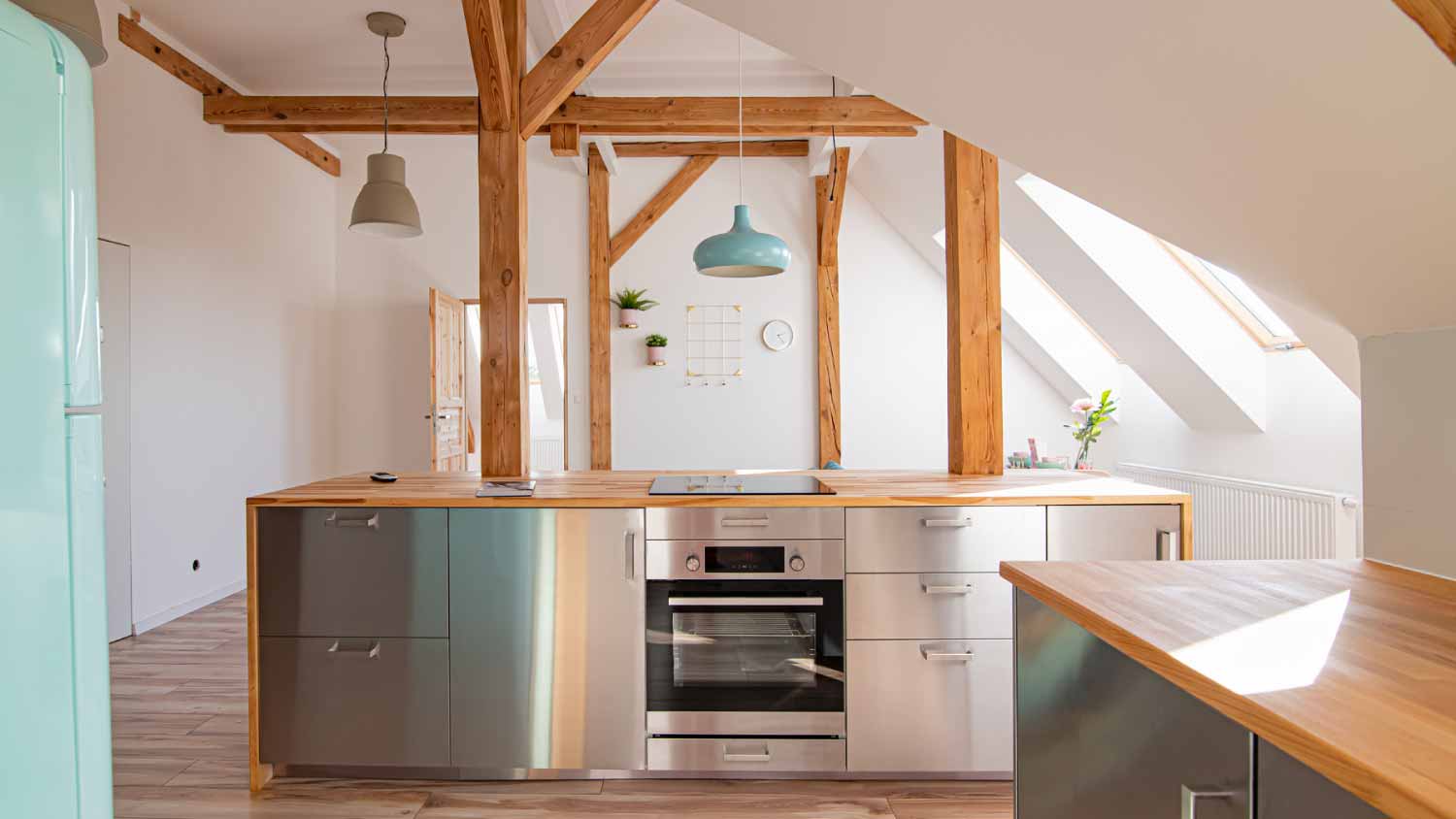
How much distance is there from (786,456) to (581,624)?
166 inches

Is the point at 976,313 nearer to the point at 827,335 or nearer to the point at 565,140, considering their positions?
the point at 565,140

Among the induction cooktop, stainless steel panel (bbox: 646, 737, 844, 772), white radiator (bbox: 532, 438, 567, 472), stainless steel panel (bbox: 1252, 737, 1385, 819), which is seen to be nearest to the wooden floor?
stainless steel panel (bbox: 646, 737, 844, 772)

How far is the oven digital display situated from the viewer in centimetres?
224

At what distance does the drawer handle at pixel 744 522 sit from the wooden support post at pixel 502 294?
38.0 inches

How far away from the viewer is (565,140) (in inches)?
173

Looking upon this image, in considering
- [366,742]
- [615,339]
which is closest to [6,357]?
[366,742]

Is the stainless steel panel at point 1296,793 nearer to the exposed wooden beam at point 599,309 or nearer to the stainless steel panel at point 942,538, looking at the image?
the stainless steel panel at point 942,538

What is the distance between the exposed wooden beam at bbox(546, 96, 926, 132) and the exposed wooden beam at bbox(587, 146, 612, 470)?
66.3 inches

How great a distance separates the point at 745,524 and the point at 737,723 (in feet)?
1.93

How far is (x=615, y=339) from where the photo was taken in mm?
6273

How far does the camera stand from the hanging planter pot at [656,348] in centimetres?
613

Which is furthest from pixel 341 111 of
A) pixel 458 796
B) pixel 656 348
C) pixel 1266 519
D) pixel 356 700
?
pixel 1266 519

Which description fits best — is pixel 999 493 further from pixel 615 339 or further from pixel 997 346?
pixel 615 339

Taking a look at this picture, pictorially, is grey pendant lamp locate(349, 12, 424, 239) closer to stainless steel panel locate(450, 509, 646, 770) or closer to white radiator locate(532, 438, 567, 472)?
stainless steel panel locate(450, 509, 646, 770)
